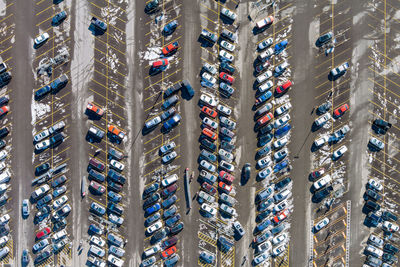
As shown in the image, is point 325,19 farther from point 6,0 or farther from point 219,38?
point 6,0

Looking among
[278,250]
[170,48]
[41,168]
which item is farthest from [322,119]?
[41,168]

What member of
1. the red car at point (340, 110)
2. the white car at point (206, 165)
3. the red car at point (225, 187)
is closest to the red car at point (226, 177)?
the red car at point (225, 187)

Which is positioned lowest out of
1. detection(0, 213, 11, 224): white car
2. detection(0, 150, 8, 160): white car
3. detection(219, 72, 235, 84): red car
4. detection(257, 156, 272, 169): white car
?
detection(0, 213, 11, 224): white car

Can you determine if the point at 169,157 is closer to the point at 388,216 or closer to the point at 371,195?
the point at 371,195

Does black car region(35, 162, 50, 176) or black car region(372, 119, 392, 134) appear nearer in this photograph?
black car region(372, 119, 392, 134)

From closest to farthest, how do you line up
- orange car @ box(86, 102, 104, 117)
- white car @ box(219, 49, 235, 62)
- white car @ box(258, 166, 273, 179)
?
orange car @ box(86, 102, 104, 117), white car @ box(258, 166, 273, 179), white car @ box(219, 49, 235, 62)

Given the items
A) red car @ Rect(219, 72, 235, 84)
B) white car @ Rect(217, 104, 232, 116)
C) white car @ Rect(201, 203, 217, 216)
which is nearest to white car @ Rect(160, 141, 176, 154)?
white car @ Rect(217, 104, 232, 116)

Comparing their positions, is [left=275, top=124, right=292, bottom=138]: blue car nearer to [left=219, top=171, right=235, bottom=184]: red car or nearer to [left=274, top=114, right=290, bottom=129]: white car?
[left=274, top=114, right=290, bottom=129]: white car
